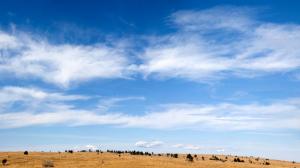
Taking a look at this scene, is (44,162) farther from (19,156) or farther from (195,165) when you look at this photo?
(195,165)

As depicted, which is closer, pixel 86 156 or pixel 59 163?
pixel 59 163

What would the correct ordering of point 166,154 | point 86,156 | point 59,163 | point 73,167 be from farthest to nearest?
point 166,154
point 86,156
point 59,163
point 73,167

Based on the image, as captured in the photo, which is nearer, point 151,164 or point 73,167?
point 73,167

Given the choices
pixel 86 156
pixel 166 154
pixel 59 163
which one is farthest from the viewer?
pixel 166 154

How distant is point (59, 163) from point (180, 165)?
17.5 metres

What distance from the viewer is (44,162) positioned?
54.7m

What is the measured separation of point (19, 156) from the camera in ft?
208

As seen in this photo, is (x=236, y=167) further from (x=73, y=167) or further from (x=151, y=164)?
(x=73, y=167)

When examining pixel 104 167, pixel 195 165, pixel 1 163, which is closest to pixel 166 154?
pixel 195 165

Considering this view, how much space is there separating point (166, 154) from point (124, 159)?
17.9m

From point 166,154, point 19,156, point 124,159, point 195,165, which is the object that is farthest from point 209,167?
point 19,156

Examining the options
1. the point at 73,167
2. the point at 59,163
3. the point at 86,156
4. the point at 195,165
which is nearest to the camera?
the point at 73,167

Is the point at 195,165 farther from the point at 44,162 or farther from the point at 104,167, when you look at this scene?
the point at 44,162

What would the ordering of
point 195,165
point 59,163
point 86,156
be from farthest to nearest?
point 86,156 < point 195,165 < point 59,163
